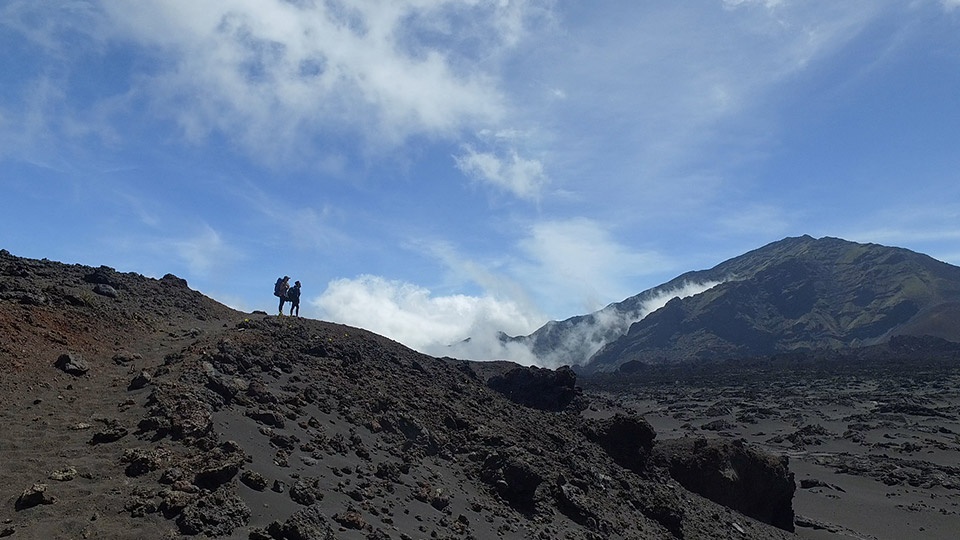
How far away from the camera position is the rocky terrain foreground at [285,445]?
8.67 meters

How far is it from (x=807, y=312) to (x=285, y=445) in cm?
15623

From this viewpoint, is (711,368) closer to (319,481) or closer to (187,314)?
(187,314)

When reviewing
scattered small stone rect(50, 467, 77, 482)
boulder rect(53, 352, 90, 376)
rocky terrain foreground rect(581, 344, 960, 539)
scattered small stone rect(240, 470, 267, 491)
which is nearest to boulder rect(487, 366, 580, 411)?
rocky terrain foreground rect(581, 344, 960, 539)

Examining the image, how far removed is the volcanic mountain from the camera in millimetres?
129375

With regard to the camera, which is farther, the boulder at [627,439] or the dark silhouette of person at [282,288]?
the dark silhouette of person at [282,288]

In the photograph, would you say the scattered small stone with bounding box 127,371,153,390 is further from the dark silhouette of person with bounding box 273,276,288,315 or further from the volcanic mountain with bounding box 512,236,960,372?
the volcanic mountain with bounding box 512,236,960,372

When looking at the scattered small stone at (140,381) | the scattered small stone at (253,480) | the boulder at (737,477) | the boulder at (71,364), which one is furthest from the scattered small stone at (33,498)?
the boulder at (737,477)

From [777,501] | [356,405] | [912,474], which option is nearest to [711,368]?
[912,474]

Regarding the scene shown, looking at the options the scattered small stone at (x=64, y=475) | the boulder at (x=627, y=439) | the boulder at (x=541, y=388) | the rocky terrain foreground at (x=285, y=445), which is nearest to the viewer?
the scattered small stone at (x=64, y=475)

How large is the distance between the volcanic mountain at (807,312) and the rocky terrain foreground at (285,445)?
10264 cm

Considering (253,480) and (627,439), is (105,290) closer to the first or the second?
(253,480)

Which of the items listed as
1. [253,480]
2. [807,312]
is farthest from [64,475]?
[807,312]

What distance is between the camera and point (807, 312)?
474ft

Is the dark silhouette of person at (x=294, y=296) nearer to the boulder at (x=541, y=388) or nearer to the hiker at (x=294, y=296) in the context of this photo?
the hiker at (x=294, y=296)
